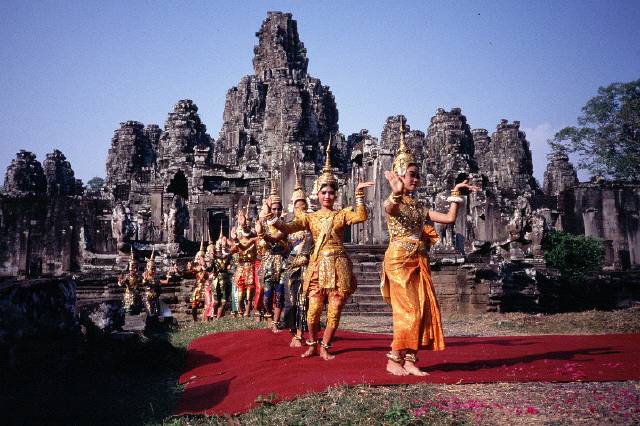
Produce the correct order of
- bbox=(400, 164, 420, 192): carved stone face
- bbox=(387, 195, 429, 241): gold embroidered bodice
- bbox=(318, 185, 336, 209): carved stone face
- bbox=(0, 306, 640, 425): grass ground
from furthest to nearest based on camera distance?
bbox=(318, 185, 336, 209): carved stone face, bbox=(400, 164, 420, 192): carved stone face, bbox=(387, 195, 429, 241): gold embroidered bodice, bbox=(0, 306, 640, 425): grass ground

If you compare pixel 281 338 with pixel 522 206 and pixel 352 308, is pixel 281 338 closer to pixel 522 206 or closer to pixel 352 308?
pixel 352 308

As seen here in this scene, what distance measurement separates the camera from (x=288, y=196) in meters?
22.2

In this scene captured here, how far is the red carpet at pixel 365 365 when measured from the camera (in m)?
3.91

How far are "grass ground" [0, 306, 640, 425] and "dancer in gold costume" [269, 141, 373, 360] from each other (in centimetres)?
148

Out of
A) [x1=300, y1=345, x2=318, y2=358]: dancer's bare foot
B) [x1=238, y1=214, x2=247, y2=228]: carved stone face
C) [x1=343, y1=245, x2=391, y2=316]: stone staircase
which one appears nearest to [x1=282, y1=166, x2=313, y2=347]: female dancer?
[x1=300, y1=345, x2=318, y2=358]: dancer's bare foot

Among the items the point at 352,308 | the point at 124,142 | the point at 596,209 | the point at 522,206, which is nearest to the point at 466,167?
the point at 596,209

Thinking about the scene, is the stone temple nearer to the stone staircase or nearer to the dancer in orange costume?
the stone staircase

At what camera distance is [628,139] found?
31531mm

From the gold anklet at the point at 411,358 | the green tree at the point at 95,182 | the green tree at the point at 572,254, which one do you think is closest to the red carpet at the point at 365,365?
the gold anklet at the point at 411,358

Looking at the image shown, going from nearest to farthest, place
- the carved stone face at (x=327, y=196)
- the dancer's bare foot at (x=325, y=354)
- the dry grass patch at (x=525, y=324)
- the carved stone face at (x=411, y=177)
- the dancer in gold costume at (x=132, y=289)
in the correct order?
the carved stone face at (x=411, y=177) → the dancer's bare foot at (x=325, y=354) → the carved stone face at (x=327, y=196) → the dry grass patch at (x=525, y=324) → the dancer in gold costume at (x=132, y=289)

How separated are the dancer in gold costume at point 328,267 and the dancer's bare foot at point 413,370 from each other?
1011 mm

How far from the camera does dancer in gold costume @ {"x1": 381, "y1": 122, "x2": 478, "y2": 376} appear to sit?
168 inches

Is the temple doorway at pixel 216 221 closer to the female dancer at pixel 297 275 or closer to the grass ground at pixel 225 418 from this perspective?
the female dancer at pixel 297 275

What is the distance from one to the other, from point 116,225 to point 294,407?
1348 cm
